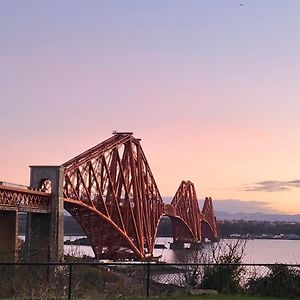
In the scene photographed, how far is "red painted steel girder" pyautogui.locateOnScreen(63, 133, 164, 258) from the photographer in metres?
62.8

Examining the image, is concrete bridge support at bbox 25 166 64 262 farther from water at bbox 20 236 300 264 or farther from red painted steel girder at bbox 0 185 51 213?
water at bbox 20 236 300 264

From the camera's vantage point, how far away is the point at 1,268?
20.7 metres

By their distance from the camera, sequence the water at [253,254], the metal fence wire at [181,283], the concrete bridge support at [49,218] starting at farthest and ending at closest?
the concrete bridge support at [49,218], the water at [253,254], the metal fence wire at [181,283]

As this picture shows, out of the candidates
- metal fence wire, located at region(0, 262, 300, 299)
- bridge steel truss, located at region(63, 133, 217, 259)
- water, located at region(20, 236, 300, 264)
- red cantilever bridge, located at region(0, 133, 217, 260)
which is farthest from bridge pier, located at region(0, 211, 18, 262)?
metal fence wire, located at region(0, 262, 300, 299)

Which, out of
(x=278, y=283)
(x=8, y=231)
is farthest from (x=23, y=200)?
(x=278, y=283)

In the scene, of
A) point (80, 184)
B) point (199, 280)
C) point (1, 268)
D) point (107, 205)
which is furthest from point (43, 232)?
point (199, 280)

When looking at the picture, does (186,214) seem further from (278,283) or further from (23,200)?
(278,283)

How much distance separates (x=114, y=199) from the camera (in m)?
70.5

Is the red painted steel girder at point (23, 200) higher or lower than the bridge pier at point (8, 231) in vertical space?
higher

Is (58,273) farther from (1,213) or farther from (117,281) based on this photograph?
(1,213)

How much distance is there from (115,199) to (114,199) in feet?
0.43

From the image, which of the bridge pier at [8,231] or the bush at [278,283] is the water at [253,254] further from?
the bush at [278,283]

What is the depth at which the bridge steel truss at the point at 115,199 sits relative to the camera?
62.9 meters

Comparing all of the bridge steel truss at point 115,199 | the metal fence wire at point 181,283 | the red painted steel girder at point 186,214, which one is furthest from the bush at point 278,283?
the red painted steel girder at point 186,214
